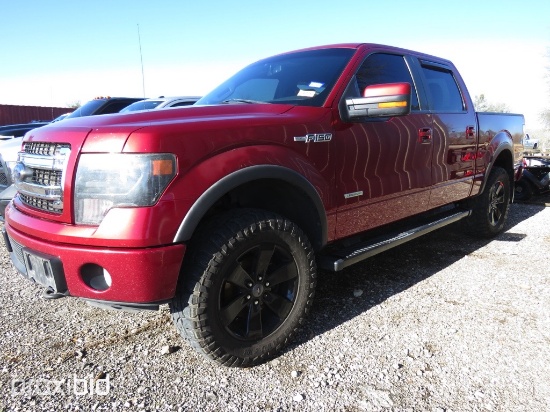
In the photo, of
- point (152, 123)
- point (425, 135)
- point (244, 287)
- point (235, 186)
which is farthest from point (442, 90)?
point (152, 123)

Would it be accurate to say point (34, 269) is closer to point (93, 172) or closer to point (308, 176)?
point (93, 172)

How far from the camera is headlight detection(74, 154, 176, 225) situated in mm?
1938

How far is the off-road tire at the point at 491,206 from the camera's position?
4.86 meters

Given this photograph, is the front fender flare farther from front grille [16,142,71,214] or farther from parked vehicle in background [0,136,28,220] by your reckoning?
parked vehicle in background [0,136,28,220]

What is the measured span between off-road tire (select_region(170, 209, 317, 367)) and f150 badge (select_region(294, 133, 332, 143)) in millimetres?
483

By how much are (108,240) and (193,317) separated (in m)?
0.57

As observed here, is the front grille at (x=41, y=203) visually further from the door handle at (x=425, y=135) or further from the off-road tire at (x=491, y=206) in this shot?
the off-road tire at (x=491, y=206)

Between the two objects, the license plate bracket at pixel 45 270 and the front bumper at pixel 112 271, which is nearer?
the front bumper at pixel 112 271

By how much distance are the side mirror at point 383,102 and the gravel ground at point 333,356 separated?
1389 mm

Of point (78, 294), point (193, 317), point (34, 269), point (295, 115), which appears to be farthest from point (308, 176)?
point (34, 269)

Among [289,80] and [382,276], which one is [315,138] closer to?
[289,80]

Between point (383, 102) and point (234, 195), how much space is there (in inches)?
42.2

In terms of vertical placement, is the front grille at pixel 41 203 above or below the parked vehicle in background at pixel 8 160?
above

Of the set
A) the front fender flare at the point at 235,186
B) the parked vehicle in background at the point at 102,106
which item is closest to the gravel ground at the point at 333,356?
the front fender flare at the point at 235,186
